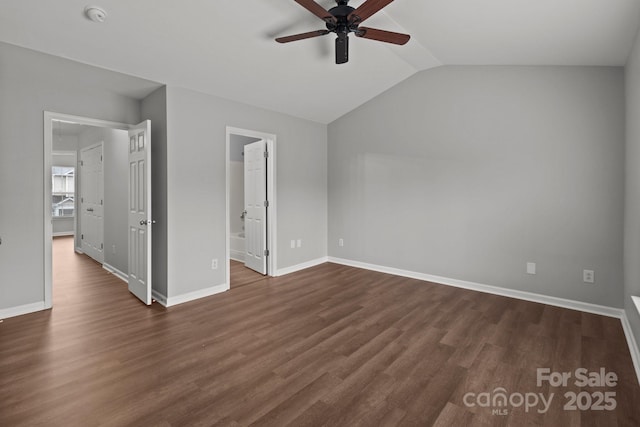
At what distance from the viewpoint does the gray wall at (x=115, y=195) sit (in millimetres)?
4699

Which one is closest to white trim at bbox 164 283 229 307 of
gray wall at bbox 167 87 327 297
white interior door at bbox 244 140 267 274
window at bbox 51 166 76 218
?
gray wall at bbox 167 87 327 297

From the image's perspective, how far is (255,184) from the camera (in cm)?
494

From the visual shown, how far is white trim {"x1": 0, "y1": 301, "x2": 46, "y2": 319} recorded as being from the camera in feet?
10.1

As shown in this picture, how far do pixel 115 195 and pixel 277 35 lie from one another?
3781 millimetres

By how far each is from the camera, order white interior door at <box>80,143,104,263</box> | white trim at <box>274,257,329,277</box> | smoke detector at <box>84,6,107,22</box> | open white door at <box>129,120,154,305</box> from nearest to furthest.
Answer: smoke detector at <box>84,6,107,22</box> < open white door at <box>129,120,154,305</box> < white trim at <box>274,257,329,277</box> < white interior door at <box>80,143,104,263</box>

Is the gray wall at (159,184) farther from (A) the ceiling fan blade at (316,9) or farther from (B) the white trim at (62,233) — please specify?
(B) the white trim at (62,233)

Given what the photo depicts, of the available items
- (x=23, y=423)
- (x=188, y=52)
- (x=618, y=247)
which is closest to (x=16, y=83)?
(x=188, y=52)

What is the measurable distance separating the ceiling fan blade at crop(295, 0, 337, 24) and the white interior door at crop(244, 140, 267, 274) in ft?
8.24

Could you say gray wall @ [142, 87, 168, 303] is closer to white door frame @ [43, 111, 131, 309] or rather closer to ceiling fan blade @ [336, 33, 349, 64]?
white door frame @ [43, 111, 131, 309]

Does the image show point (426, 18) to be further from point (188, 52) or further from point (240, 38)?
point (188, 52)

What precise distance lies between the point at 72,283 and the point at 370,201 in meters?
4.60

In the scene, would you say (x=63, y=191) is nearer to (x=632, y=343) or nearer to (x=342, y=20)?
(x=342, y=20)

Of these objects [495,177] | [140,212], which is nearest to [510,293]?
[495,177]

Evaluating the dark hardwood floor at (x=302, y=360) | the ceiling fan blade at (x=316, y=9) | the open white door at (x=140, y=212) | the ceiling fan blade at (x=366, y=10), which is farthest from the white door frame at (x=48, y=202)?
the ceiling fan blade at (x=366, y=10)
